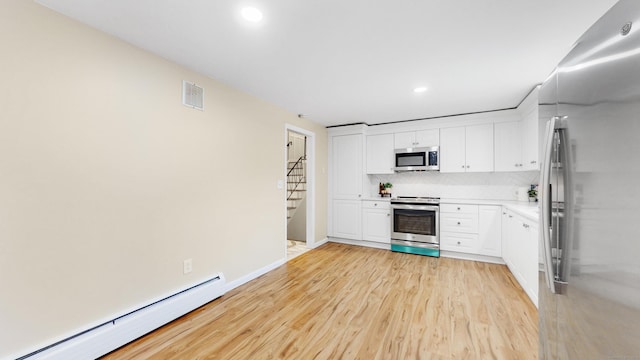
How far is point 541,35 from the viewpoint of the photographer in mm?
1977

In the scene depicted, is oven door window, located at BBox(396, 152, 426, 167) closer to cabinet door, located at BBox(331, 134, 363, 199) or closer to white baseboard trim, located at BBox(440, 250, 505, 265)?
cabinet door, located at BBox(331, 134, 363, 199)

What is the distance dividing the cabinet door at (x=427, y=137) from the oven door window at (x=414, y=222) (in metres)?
1.21

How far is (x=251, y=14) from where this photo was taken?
68.2 inches

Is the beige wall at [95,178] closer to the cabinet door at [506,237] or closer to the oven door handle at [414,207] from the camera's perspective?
the oven door handle at [414,207]

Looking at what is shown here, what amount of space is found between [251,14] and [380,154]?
3648 mm

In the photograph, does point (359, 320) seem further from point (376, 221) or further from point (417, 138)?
point (417, 138)

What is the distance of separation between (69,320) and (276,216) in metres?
2.33

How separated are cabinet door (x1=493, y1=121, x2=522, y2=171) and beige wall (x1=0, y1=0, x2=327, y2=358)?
4018 mm

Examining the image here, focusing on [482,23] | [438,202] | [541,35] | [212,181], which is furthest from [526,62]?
[212,181]

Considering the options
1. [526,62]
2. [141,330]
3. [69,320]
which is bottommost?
[141,330]

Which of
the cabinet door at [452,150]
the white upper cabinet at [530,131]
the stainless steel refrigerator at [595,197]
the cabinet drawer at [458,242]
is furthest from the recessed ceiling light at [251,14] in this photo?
the cabinet drawer at [458,242]

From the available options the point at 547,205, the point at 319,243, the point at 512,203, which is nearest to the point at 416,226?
the point at 512,203

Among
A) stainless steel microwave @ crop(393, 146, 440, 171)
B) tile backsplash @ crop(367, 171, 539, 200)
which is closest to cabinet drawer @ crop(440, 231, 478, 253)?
tile backsplash @ crop(367, 171, 539, 200)

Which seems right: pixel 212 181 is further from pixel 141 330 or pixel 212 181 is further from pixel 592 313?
pixel 592 313
